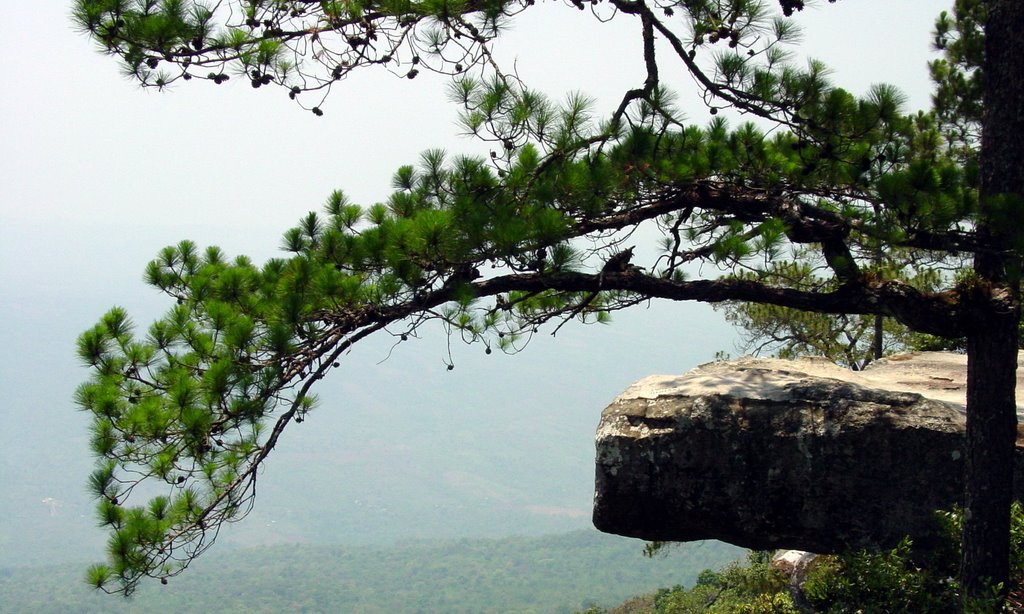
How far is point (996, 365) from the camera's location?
18.5ft

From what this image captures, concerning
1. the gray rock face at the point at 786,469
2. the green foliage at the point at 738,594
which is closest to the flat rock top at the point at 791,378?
the gray rock face at the point at 786,469

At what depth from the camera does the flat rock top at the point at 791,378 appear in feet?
23.1

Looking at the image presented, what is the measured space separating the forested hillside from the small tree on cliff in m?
79.7

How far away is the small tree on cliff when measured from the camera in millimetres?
5109

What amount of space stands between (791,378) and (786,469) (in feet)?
3.13

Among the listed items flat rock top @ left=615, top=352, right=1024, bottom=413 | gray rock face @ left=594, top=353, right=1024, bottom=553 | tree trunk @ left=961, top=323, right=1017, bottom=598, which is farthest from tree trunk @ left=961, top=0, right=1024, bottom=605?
flat rock top @ left=615, top=352, right=1024, bottom=413

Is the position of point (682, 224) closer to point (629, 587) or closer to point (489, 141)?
point (489, 141)

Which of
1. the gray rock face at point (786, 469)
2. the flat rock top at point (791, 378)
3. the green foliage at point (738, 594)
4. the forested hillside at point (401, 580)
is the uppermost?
the flat rock top at point (791, 378)

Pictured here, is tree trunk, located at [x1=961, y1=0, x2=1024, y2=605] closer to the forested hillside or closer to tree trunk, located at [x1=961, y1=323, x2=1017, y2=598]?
tree trunk, located at [x1=961, y1=323, x2=1017, y2=598]

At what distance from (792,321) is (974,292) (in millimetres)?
9330

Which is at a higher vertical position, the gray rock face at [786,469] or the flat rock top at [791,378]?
the flat rock top at [791,378]

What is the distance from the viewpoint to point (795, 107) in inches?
232

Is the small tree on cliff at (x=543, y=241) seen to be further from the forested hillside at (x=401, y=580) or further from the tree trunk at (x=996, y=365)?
the forested hillside at (x=401, y=580)

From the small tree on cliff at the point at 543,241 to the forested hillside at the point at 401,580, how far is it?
262 feet
